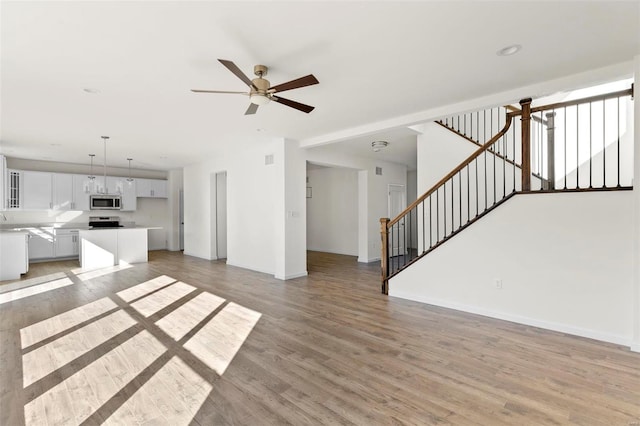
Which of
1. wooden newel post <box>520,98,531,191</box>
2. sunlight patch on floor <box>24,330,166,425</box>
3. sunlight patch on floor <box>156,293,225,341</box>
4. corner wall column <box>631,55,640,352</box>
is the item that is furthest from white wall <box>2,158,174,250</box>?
corner wall column <box>631,55,640,352</box>

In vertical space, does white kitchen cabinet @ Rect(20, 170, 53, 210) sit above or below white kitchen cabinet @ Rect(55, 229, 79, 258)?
above

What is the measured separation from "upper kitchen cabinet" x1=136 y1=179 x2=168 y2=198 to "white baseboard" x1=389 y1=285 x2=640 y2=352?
351 inches

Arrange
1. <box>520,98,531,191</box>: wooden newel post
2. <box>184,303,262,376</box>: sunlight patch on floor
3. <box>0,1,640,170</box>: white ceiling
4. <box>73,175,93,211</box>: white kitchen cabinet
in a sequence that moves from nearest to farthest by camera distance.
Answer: <box>0,1,640,170</box>: white ceiling, <box>184,303,262,376</box>: sunlight patch on floor, <box>520,98,531,191</box>: wooden newel post, <box>73,175,93,211</box>: white kitchen cabinet

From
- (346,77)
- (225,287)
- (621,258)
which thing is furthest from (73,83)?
(621,258)

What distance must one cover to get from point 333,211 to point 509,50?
290 inches

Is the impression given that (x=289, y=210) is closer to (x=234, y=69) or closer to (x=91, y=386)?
(x=234, y=69)

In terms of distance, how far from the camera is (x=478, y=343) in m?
3.18

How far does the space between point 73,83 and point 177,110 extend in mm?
1160

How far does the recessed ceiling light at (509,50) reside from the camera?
2.72 m

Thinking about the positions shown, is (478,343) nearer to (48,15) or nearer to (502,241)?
(502,241)

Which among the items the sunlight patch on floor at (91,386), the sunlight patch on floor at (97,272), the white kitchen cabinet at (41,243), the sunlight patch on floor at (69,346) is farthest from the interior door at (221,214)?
the sunlight patch on floor at (91,386)

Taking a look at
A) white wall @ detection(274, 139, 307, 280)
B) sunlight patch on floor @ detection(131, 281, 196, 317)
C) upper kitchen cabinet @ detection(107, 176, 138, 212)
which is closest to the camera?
sunlight patch on floor @ detection(131, 281, 196, 317)

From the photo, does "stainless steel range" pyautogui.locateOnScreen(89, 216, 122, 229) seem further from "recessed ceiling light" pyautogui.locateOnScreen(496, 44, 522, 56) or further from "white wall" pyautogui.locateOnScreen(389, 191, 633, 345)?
"recessed ceiling light" pyautogui.locateOnScreen(496, 44, 522, 56)

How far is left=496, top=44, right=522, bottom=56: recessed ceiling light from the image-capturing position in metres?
2.72
